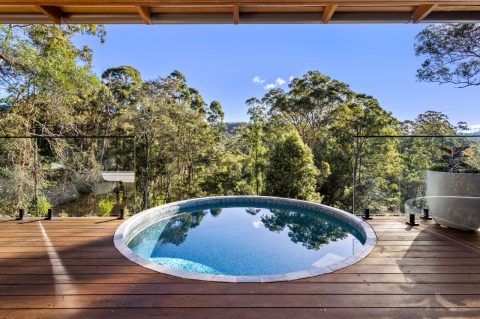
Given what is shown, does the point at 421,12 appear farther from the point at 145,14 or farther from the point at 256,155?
the point at 256,155

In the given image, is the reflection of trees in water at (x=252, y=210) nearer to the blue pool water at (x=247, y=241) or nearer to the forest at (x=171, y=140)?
the blue pool water at (x=247, y=241)

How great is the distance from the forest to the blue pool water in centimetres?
91

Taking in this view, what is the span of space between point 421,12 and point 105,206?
5338mm

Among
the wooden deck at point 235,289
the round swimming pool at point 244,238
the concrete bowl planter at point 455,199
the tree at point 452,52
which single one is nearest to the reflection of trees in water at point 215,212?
the round swimming pool at point 244,238

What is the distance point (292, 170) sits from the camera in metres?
10.1

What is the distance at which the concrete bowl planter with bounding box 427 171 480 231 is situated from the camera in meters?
3.81

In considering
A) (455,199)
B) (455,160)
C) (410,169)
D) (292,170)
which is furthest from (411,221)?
(292,170)

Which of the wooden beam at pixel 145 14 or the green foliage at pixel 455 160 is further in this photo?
the green foliage at pixel 455 160

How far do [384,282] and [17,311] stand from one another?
304 cm

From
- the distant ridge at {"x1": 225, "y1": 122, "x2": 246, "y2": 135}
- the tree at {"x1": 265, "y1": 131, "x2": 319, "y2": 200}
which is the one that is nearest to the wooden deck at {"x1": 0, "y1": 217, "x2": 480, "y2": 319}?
the tree at {"x1": 265, "y1": 131, "x2": 319, "y2": 200}

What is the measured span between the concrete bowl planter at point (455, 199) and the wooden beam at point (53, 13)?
5097 mm

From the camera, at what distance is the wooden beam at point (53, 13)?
2633 millimetres

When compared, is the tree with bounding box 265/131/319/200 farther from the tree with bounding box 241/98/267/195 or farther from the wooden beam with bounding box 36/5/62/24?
the wooden beam with bounding box 36/5/62/24

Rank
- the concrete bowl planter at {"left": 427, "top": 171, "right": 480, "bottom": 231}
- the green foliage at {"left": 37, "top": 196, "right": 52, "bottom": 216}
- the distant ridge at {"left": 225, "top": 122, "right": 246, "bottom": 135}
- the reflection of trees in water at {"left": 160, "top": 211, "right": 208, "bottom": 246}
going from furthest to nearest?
the distant ridge at {"left": 225, "top": 122, "right": 246, "bottom": 135} → the green foliage at {"left": 37, "top": 196, "right": 52, "bottom": 216} → the reflection of trees in water at {"left": 160, "top": 211, "right": 208, "bottom": 246} → the concrete bowl planter at {"left": 427, "top": 171, "right": 480, "bottom": 231}
